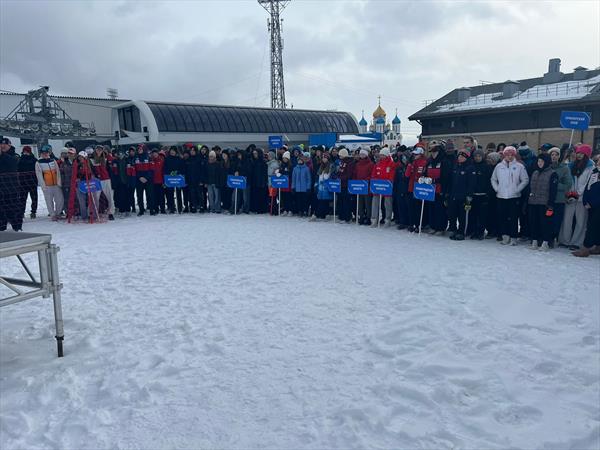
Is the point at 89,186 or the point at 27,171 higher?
the point at 27,171

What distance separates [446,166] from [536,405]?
715 centimetres

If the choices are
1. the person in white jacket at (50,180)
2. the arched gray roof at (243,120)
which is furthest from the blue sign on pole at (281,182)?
the arched gray roof at (243,120)

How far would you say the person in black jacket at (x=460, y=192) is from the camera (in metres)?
9.39

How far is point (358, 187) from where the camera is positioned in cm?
1145

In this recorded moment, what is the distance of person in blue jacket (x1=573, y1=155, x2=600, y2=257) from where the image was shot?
26.0 feet

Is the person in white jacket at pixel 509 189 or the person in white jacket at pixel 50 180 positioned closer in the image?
the person in white jacket at pixel 509 189

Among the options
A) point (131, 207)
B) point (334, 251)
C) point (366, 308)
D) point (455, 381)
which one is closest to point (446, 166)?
point (334, 251)

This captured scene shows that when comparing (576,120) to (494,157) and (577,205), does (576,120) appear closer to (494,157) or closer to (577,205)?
(494,157)

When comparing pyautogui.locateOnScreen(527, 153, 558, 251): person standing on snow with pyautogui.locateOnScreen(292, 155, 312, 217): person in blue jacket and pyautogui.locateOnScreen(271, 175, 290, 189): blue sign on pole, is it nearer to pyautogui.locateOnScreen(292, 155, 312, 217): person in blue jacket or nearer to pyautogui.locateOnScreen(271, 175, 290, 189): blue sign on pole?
pyautogui.locateOnScreen(292, 155, 312, 217): person in blue jacket

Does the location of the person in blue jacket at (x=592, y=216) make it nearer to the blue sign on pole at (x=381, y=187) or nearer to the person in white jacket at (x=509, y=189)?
the person in white jacket at (x=509, y=189)

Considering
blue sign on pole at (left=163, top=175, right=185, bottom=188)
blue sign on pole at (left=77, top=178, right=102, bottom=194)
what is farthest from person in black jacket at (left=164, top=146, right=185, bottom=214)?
blue sign on pole at (left=77, top=178, right=102, bottom=194)

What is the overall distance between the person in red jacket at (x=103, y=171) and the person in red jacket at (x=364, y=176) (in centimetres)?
709

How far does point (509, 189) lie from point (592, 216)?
58.7 inches

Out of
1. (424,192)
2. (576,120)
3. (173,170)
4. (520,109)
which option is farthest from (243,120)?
(576,120)
